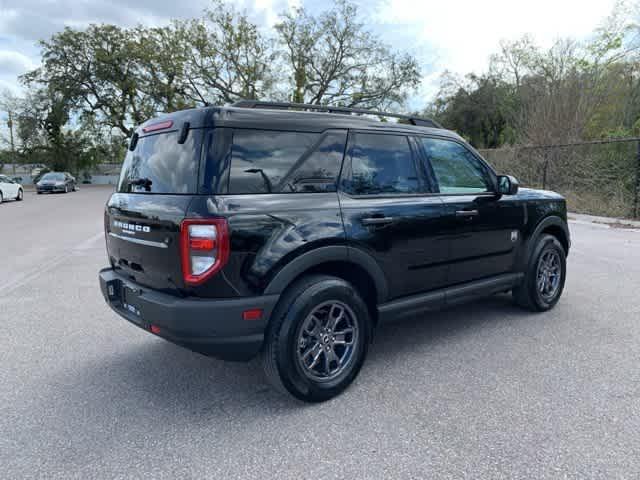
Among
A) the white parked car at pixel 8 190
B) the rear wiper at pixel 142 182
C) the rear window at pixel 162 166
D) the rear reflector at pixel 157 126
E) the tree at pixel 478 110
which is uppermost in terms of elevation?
the tree at pixel 478 110

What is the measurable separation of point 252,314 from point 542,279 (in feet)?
11.2

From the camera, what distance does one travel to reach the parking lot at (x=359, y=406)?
2375 mm

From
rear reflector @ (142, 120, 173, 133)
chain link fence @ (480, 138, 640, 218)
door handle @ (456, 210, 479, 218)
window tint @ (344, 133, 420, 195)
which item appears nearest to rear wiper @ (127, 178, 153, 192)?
rear reflector @ (142, 120, 173, 133)

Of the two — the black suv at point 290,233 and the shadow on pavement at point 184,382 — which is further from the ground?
the black suv at point 290,233

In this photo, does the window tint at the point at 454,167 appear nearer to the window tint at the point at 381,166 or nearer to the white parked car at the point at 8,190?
the window tint at the point at 381,166

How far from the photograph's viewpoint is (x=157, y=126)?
127 inches

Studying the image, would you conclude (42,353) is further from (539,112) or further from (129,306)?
(539,112)

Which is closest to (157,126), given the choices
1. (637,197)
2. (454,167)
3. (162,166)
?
(162,166)

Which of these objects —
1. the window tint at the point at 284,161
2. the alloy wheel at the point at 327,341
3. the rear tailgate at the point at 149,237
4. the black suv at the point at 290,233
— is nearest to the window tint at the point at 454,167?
the black suv at the point at 290,233

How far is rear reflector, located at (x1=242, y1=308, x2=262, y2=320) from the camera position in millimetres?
2684

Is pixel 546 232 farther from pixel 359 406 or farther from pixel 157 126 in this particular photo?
pixel 157 126

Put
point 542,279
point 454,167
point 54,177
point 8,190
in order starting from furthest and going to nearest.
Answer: point 54,177 → point 8,190 → point 542,279 → point 454,167

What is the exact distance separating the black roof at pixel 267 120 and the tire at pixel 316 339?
1.03m

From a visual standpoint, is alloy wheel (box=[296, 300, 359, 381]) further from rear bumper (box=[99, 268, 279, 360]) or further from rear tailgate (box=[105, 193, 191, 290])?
rear tailgate (box=[105, 193, 191, 290])
